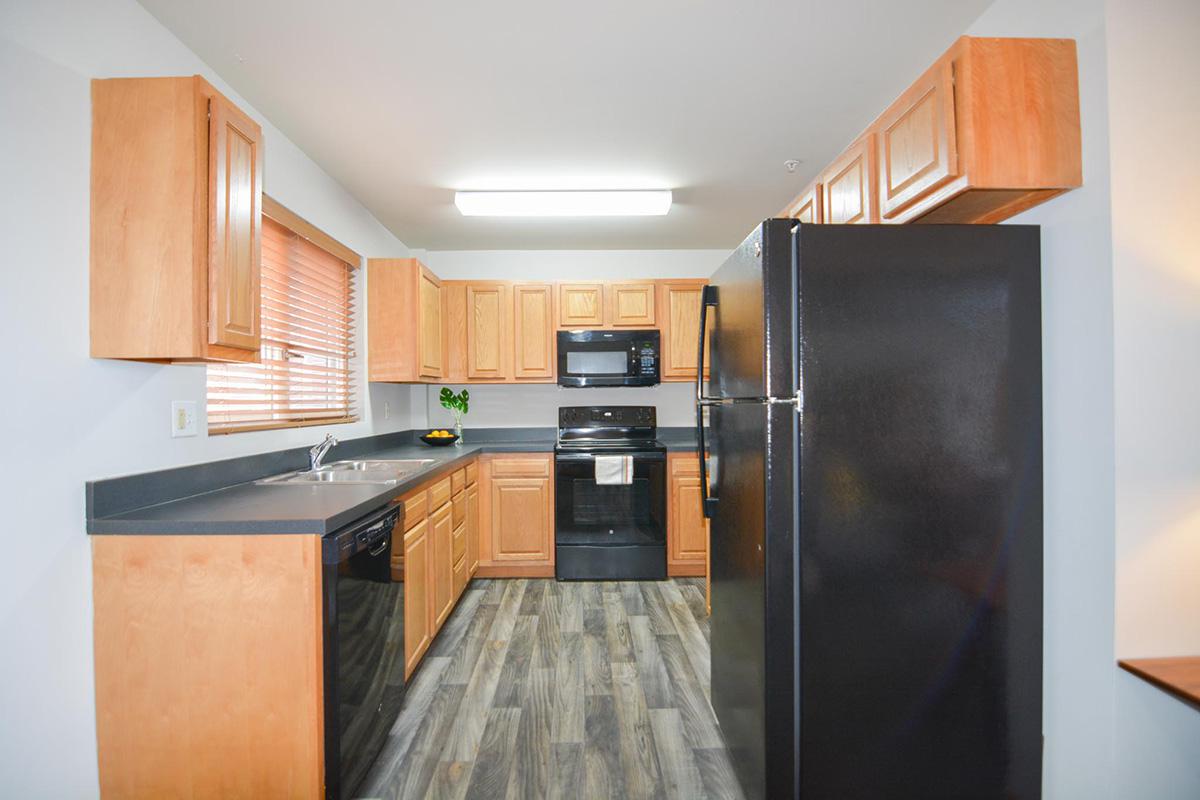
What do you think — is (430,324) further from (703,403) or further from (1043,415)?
(1043,415)

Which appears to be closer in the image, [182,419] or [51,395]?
[51,395]

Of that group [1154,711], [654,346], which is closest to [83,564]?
[1154,711]

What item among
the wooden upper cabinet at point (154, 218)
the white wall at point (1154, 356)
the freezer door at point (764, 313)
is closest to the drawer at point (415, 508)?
the wooden upper cabinet at point (154, 218)

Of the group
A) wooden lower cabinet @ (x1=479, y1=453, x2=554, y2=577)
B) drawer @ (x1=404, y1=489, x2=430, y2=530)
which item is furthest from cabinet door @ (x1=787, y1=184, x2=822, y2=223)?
wooden lower cabinet @ (x1=479, y1=453, x2=554, y2=577)

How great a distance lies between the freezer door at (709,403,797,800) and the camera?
1.36m

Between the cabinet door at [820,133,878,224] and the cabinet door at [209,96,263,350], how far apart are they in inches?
77.0

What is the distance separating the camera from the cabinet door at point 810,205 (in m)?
2.17

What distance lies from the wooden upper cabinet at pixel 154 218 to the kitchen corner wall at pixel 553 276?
8.94 ft

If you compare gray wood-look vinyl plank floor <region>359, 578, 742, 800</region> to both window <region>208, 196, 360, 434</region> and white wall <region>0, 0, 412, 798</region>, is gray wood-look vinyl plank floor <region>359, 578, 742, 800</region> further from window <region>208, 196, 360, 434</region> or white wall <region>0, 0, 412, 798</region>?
window <region>208, 196, 360, 434</region>

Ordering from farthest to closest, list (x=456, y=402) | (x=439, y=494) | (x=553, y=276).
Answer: (x=553, y=276), (x=456, y=402), (x=439, y=494)

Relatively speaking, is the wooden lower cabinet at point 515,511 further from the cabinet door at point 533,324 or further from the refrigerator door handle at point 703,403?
the refrigerator door handle at point 703,403

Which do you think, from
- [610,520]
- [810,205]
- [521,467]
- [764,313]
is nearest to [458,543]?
[521,467]

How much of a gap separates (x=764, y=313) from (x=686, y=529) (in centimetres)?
252

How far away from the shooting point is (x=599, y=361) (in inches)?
153
